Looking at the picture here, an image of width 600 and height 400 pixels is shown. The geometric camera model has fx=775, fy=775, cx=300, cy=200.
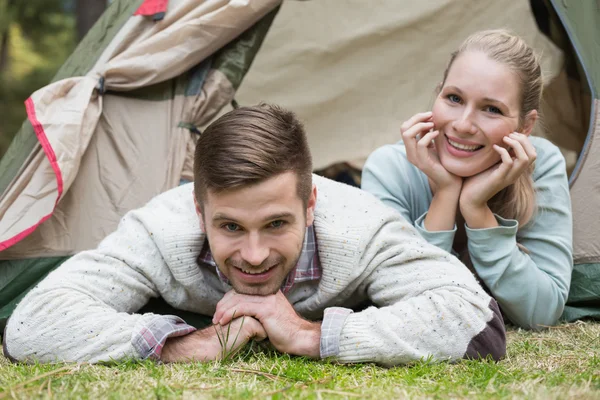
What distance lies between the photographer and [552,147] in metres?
3.09

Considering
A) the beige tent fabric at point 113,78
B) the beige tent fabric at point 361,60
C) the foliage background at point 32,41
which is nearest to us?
the beige tent fabric at point 113,78

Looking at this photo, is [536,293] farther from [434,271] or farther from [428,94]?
[428,94]

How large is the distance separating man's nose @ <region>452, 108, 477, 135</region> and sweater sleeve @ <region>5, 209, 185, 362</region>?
1168 mm

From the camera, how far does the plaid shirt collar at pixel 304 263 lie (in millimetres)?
2482

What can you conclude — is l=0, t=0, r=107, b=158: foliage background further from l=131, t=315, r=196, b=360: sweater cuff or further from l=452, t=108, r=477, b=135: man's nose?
l=131, t=315, r=196, b=360: sweater cuff

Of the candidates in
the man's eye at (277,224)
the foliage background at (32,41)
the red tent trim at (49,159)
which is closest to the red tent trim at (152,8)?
the red tent trim at (49,159)

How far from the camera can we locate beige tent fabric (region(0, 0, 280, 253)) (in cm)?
305

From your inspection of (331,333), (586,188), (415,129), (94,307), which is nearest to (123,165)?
(94,307)

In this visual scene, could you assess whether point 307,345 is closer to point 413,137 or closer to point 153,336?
point 153,336

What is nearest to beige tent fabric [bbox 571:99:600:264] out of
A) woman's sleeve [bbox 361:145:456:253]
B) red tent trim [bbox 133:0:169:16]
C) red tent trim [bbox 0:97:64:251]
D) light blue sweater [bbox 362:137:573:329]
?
light blue sweater [bbox 362:137:573:329]

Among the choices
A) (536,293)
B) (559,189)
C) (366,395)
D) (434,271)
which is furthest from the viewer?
(559,189)

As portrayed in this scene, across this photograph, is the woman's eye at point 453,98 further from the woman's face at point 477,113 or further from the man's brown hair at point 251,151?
the man's brown hair at point 251,151

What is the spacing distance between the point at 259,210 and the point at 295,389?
0.55 metres

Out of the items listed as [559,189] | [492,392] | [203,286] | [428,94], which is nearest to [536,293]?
[559,189]
